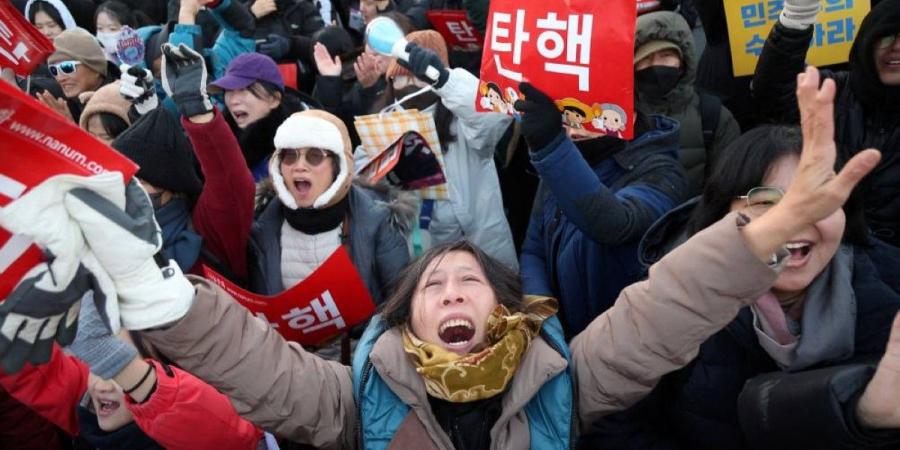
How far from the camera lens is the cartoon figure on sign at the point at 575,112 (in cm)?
246

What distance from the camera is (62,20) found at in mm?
5613

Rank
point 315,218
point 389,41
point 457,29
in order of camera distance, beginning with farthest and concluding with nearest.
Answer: point 457,29 < point 389,41 < point 315,218

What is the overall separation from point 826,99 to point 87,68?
4.47 meters

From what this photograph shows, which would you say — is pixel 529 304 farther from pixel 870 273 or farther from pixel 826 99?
pixel 826 99

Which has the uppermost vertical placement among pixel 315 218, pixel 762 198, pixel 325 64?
pixel 325 64

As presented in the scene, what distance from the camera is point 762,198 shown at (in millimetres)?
1885

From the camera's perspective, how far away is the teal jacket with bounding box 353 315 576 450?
6.34ft

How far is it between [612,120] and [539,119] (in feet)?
0.76

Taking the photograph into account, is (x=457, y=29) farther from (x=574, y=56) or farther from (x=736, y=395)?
(x=736, y=395)

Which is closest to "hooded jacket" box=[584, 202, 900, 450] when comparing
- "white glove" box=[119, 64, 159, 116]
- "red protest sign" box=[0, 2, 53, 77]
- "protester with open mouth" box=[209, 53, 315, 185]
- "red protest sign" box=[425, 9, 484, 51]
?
"red protest sign" box=[0, 2, 53, 77]

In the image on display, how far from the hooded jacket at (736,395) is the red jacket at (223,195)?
1480 millimetres

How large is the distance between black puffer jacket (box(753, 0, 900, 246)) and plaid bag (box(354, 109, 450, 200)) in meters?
1.40

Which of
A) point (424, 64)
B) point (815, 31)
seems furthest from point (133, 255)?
point (815, 31)

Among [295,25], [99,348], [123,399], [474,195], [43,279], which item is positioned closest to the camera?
[43,279]
